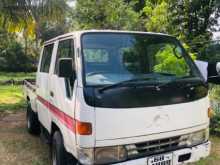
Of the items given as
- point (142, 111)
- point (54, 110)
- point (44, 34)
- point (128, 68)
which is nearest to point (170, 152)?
point (142, 111)

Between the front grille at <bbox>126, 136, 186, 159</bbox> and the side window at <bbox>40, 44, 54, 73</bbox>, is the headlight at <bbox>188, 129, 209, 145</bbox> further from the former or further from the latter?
the side window at <bbox>40, 44, 54, 73</bbox>

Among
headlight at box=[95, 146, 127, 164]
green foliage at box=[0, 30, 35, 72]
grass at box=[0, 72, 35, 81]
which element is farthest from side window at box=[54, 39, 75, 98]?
green foliage at box=[0, 30, 35, 72]

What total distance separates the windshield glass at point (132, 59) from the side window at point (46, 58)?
154cm

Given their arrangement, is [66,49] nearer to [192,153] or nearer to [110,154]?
[110,154]

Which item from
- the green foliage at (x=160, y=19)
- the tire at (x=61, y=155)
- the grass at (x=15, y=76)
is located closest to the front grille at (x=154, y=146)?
the tire at (x=61, y=155)

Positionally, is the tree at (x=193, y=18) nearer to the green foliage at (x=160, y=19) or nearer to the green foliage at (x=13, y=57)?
the green foliage at (x=160, y=19)

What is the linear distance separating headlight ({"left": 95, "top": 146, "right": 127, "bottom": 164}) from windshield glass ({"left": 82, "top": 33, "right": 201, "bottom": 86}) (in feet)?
2.49

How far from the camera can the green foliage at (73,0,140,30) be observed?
17.8 metres

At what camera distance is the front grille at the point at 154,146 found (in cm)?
371

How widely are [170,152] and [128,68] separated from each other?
3.96 feet

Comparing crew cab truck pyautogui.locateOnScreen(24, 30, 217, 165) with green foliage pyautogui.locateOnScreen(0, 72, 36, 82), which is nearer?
crew cab truck pyautogui.locateOnScreen(24, 30, 217, 165)

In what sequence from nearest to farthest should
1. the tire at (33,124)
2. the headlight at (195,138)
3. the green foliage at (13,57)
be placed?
1. the headlight at (195,138)
2. the tire at (33,124)
3. the green foliage at (13,57)

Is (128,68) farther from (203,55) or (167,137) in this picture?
(203,55)

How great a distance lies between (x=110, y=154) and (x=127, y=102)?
627 millimetres
